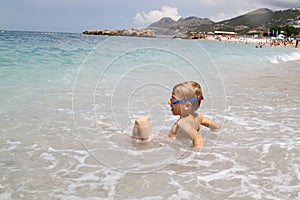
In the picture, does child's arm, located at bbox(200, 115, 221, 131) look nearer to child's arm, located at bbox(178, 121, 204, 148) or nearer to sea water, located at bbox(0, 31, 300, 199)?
sea water, located at bbox(0, 31, 300, 199)

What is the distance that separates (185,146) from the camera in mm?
4148

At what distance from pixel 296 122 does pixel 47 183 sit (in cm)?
432

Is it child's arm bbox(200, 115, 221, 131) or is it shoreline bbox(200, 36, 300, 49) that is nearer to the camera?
child's arm bbox(200, 115, 221, 131)

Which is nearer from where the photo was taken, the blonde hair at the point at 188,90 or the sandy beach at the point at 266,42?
the blonde hair at the point at 188,90

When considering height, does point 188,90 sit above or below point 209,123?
above

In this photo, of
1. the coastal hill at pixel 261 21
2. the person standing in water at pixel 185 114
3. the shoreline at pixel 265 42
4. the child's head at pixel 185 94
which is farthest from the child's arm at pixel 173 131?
the coastal hill at pixel 261 21

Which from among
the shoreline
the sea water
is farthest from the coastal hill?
the sea water

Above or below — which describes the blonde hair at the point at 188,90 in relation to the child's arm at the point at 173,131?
above

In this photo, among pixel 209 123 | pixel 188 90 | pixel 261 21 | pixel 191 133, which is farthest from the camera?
pixel 261 21

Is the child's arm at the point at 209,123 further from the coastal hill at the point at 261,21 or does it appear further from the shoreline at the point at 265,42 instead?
the coastal hill at the point at 261,21

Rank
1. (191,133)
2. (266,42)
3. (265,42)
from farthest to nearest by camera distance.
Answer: (265,42) → (266,42) → (191,133)

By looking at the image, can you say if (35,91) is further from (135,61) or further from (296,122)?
(296,122)

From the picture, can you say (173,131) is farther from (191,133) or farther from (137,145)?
(137,145)

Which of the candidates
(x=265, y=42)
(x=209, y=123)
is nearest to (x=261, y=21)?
(x=265, y=42)
